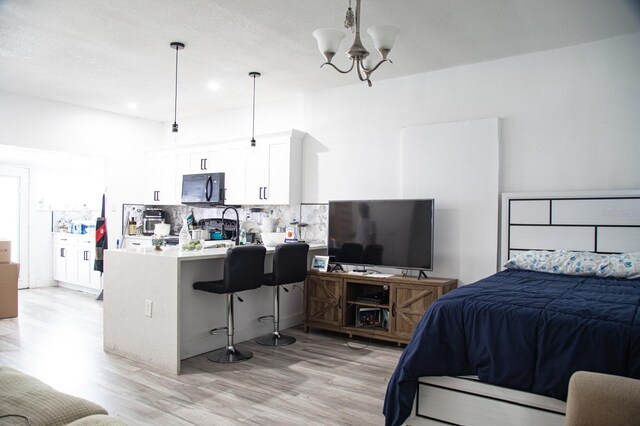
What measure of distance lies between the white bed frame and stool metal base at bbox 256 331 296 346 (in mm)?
2046

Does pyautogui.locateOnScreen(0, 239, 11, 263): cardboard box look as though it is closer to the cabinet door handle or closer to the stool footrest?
the cabinet door handle

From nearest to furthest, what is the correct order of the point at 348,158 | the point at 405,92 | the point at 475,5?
1. the point at 475,5
2. the point at 405,92
3. the point at 348,158

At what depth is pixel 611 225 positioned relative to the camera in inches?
145

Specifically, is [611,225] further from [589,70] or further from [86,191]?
[86,191]

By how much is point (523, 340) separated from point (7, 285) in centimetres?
572

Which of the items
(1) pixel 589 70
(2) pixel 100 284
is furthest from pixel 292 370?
(2) pixel 100 284

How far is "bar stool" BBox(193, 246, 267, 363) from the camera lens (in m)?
3.66

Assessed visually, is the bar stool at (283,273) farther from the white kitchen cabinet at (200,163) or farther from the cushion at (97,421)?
the cushion at (97,421)

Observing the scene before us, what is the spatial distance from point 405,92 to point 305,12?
185 centimetres

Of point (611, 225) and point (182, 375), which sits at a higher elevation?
point (611, 225)

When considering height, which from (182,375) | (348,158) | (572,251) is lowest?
(182,375)

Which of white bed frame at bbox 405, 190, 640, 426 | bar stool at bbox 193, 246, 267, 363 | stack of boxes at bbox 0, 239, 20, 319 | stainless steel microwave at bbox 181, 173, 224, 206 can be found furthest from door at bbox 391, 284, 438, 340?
stack of boxes at bbox 0, 239, 20, 319

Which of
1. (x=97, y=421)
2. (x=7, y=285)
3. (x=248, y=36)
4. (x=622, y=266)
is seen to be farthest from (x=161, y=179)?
(x=622, y=266)

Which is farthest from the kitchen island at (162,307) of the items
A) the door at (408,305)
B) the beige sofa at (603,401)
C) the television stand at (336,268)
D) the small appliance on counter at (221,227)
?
the beige sofa at (603,401)
